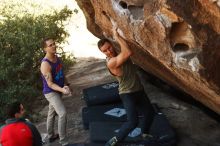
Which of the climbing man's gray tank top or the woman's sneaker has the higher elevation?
the climbing man's gray tank top

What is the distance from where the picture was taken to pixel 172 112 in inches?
340

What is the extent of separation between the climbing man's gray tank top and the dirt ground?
1.46m

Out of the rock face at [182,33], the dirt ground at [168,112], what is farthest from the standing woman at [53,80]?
the rock face at [182,33]

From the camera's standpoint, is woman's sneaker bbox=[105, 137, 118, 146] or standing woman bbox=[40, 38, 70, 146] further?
standing woman bbox=[40, 38, 70, 146]

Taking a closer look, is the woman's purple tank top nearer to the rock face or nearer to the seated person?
the rock face

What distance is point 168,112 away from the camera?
8.65 meters

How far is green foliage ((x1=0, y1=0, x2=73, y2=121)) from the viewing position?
948cm

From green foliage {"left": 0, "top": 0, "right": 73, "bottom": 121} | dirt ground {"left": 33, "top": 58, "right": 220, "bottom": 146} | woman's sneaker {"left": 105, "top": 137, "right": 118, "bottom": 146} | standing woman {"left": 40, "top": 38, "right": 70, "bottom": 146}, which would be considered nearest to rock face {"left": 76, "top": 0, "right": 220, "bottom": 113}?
standing woman {"left": 40, "top": 38, "right": 70, "bottom": 146}

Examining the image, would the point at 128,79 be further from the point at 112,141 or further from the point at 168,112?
the point at 168,112

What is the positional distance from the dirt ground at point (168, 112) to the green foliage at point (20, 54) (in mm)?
698

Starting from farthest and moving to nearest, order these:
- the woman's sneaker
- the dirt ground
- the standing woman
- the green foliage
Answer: the green foliage, the dirt ground, the standing woman, the woman's sneaker

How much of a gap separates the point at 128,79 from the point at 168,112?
2.61m

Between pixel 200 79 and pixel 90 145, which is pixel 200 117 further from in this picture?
pixel 200 79

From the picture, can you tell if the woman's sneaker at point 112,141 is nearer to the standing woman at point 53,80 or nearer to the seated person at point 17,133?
the standing woman at point 53,80
